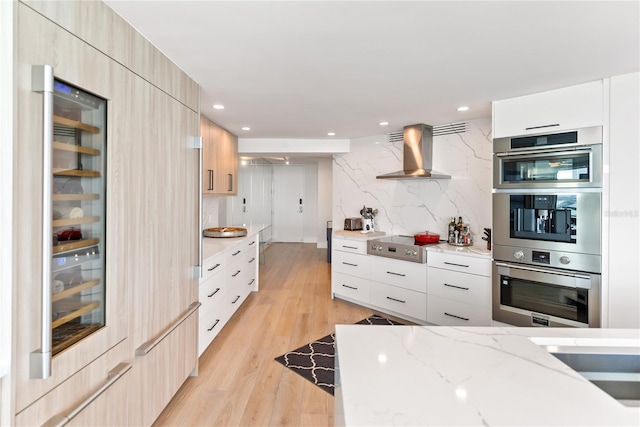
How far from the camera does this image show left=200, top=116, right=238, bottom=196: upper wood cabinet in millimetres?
3619

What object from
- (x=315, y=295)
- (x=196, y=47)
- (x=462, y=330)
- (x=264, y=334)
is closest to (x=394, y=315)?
(x=315, y=295)

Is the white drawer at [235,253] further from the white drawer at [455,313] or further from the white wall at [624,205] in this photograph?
the white wall at [624,205]

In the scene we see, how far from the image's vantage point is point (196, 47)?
1869mm

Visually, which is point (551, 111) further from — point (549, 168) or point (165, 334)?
point (165, 334)

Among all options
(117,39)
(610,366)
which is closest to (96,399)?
(117,39)

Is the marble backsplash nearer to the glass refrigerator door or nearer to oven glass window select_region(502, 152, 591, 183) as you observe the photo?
oven glass window select_region(502, 152, 591, 183)

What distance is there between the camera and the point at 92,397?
1320 millimetres

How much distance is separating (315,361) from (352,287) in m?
1.51

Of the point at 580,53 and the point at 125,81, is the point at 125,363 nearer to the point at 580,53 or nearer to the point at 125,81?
the point at 125,81

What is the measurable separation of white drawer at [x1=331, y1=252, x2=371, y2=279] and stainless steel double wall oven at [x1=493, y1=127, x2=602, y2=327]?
1.46 m

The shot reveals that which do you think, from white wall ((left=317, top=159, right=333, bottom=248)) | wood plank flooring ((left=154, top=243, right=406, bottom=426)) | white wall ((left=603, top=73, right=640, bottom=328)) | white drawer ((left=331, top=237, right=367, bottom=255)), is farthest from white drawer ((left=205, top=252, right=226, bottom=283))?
white wall ((left=317, top=159, right=333, bottom=248))

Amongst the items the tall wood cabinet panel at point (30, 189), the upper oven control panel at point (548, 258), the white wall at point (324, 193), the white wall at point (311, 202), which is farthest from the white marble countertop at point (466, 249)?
the white wall at point (311, 202)

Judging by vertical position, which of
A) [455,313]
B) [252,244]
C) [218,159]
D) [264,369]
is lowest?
[264,369]

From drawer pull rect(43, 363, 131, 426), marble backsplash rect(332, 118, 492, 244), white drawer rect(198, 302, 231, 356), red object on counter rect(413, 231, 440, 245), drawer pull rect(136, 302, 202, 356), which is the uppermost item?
marble backsplash rect(332, 118, 492, 244)
